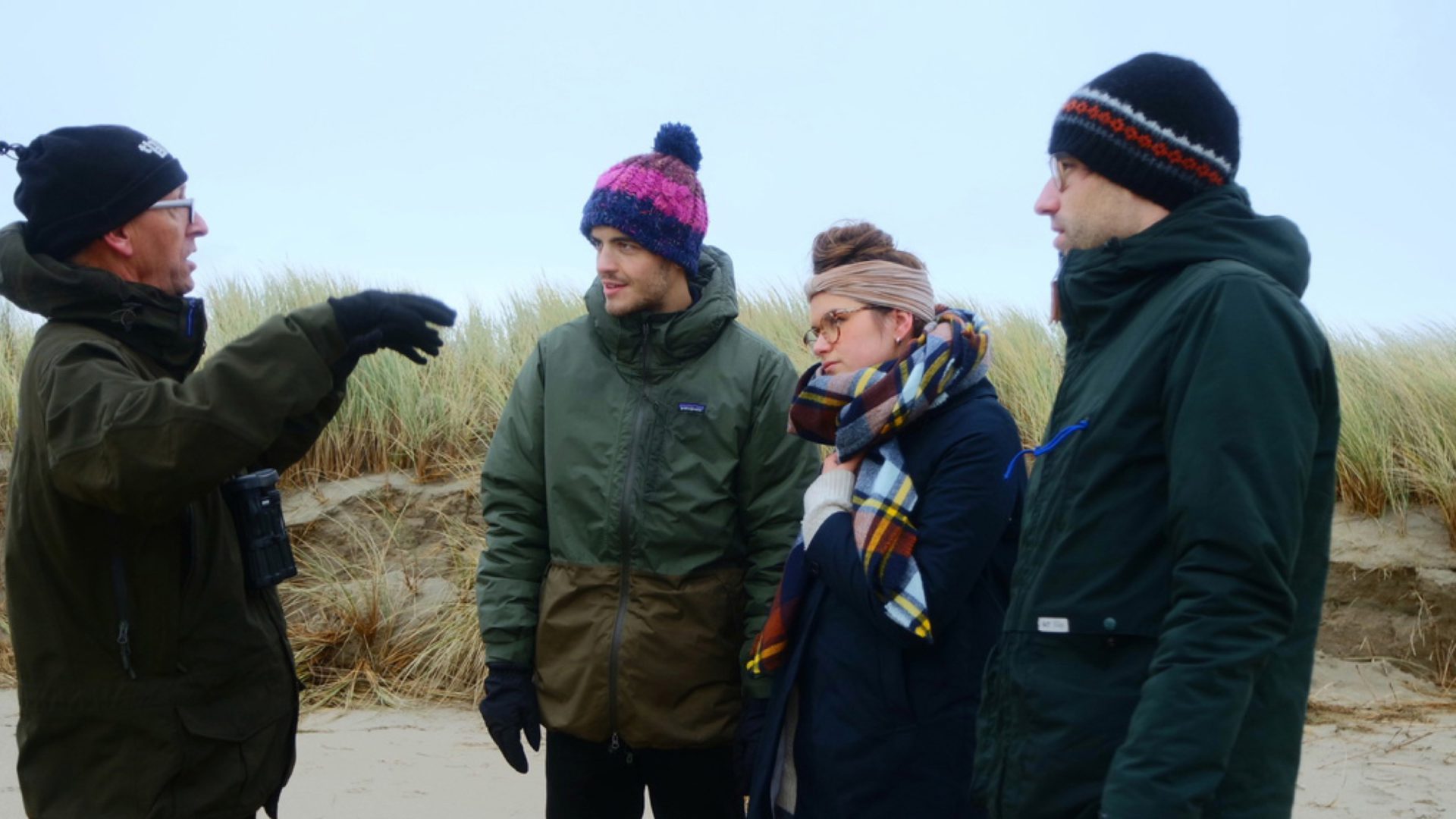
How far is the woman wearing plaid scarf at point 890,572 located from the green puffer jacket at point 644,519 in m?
0.33

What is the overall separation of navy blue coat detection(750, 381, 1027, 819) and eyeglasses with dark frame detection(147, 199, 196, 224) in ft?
5.41

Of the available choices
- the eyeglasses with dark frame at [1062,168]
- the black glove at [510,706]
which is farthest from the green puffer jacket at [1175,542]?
the black glove at [510,706]

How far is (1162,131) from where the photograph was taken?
2148 millimetres

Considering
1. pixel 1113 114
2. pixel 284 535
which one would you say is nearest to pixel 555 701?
pixel 284 535

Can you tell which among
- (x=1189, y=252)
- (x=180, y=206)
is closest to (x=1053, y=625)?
(x=1189, y=252)

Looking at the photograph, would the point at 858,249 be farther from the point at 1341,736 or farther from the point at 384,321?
the point at 1341,736

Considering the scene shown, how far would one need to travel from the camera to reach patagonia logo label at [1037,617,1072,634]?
6.81 feet

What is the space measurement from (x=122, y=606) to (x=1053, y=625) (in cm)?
186

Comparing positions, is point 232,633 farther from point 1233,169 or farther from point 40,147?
point 1233,169

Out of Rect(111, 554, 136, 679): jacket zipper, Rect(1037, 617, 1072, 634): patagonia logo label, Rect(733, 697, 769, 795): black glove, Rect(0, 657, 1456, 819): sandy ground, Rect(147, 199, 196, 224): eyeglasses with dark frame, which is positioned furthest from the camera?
Rect(0, 657, 1456, 819): sandy ground

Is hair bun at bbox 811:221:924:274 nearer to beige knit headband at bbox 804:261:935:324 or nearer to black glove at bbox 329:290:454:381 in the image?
beige knit headband at bbox 804:261:935:324

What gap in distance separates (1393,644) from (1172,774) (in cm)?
543

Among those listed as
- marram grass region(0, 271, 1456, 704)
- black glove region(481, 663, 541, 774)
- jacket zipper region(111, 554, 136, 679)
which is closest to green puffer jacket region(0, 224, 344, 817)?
jacket zipper region(111, 554, 136, 679)

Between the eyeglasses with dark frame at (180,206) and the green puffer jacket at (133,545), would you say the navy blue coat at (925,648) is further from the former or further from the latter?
the eyeglasses with dark frame at (180,206)
